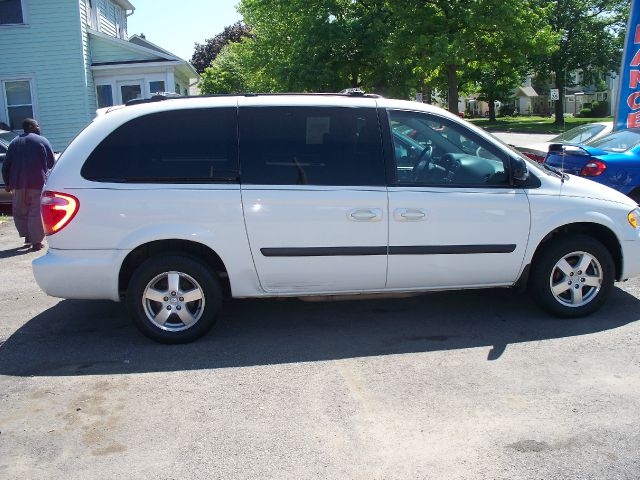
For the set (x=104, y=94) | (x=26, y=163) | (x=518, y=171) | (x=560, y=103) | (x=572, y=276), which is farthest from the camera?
(x=560, y=103)

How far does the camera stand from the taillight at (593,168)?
8.80 meters

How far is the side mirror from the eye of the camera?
518 cm

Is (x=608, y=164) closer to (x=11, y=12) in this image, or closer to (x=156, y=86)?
(x=156, y=86)

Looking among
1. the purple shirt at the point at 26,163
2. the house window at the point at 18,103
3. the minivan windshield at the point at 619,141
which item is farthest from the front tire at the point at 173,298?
the house window at the point at 18,103

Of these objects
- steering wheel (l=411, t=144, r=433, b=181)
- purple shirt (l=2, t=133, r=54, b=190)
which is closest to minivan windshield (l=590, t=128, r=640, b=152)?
steering wheel (l=411, t=144, r=433, b=181)

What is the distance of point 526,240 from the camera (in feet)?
17.2

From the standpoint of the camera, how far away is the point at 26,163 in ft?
27.9

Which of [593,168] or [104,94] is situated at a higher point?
[104,94]

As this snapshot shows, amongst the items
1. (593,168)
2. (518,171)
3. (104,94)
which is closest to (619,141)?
(593,168)

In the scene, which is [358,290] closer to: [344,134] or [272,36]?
[344,134]

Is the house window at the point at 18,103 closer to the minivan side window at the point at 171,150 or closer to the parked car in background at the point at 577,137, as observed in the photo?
the parked car in background at the point at 577,137

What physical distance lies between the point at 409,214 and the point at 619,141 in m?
5.91

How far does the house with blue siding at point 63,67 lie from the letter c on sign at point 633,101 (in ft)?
41.5

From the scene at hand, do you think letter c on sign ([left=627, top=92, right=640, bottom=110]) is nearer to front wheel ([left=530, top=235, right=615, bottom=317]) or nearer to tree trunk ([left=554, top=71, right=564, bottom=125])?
front wheel ([left=530, top=235, right=615, bottom=317])
